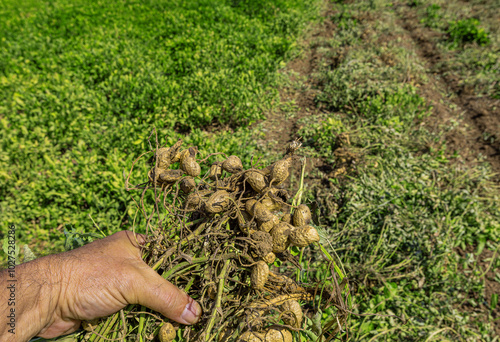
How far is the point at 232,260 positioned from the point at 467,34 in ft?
25.9

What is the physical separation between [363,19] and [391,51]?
234cm

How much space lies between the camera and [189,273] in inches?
57.7

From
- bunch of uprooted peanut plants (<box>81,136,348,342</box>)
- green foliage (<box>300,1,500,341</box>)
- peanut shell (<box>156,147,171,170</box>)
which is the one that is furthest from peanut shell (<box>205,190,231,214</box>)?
green foliage (<box>300,1,500,341</box>)

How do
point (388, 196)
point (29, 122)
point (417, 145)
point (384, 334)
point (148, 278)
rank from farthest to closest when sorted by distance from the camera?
point (29, 122), point (417, 145), point (388, 196), point (384, 334), point (148, 278)

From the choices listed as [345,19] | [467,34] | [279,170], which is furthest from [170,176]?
[345,19]

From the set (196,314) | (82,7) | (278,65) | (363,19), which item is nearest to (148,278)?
(196,314)

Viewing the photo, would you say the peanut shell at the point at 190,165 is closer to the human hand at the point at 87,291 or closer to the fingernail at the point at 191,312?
the human hand at the point at 87,291

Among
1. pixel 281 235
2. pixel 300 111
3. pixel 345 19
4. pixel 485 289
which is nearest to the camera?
pixel 281 235

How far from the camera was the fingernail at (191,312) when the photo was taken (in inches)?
55.5

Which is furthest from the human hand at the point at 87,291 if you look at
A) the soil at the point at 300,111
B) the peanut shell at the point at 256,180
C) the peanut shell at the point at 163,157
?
the soil at the point at 300,111

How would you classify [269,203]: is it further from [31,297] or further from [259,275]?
[31,297]

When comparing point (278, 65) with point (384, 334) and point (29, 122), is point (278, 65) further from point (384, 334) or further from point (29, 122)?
point (384, 334)

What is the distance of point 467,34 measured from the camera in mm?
6324

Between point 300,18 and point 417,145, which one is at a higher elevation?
point 300,18
